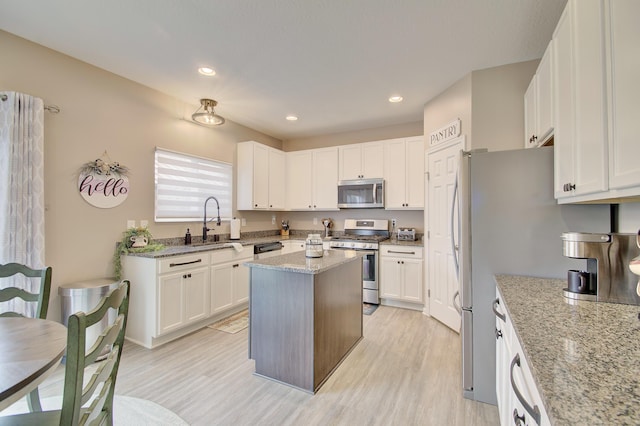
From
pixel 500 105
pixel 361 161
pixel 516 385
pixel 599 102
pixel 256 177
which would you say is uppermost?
pixel 500 105

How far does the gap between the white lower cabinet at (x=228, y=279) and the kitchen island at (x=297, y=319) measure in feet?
3.89

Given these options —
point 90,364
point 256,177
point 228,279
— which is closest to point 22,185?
point 228,279

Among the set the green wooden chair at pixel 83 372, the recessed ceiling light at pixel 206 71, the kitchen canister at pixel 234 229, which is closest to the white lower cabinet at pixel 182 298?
the kitchen canister at pixel 234 229

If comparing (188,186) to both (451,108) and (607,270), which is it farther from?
(607,270)

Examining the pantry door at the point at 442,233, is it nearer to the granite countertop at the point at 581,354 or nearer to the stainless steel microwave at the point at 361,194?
the stainless steel microwave at the point at 361,194

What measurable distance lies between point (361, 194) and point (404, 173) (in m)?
0.71

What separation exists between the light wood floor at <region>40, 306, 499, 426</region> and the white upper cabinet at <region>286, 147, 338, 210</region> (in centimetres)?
245

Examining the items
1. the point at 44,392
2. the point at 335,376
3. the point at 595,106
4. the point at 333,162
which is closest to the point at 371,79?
the point at 333,162

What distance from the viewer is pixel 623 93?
103cm

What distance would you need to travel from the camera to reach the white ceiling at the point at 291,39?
78.0 inches

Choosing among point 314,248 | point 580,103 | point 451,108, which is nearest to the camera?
point 580,103

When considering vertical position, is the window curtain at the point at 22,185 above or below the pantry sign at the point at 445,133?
below

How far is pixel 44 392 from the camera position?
6.78 ft

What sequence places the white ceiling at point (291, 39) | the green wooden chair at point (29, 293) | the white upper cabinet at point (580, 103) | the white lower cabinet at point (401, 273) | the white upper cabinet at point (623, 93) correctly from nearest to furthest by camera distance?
the white upper cabinet at point (623, 93)
the white upper cabinet at point (580, 103)
the green wooden chair at point (29, 293)
the white ceiling at point (291, 39)
the white lower cabinet at point (401, 273)
